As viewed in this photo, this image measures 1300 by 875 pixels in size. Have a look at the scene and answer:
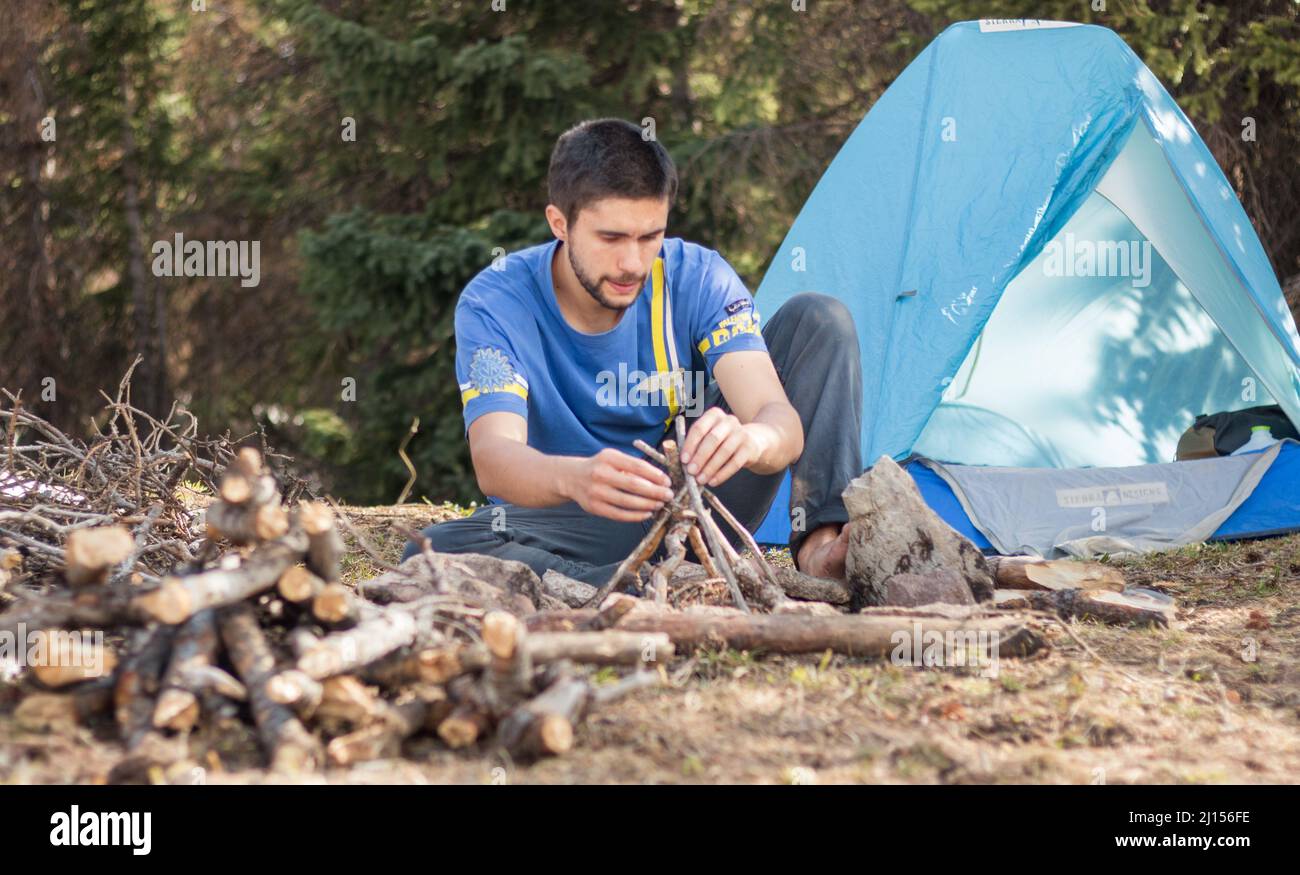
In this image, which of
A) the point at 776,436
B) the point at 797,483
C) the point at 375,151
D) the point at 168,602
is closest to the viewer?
the point at 168,602

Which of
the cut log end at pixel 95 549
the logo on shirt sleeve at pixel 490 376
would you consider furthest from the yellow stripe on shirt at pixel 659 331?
the cut log end at pixel 95 549

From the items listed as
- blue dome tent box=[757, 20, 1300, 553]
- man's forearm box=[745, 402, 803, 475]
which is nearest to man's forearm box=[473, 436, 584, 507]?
man's forearm box=[745, 402, 803, 475]

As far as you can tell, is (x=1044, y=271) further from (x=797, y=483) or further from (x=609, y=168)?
(x=609, y=168)

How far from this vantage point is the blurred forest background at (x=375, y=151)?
706 cm

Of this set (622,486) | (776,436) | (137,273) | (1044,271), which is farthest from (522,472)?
(137,273)

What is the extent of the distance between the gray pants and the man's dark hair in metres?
0.57

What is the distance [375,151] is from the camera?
29.1 feet

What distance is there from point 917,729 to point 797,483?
4.17 ft

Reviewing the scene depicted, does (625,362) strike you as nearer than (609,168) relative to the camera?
No

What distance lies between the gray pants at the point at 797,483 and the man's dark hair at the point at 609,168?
567 millimetres

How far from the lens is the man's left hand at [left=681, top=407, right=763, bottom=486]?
2842mm

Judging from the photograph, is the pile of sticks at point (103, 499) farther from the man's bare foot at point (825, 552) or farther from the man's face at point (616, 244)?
the man's bare foot at point (825, 552)

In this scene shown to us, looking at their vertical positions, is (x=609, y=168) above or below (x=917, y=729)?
above

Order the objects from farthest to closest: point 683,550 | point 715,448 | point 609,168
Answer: point 609,168
point 683,550
point 715,448
